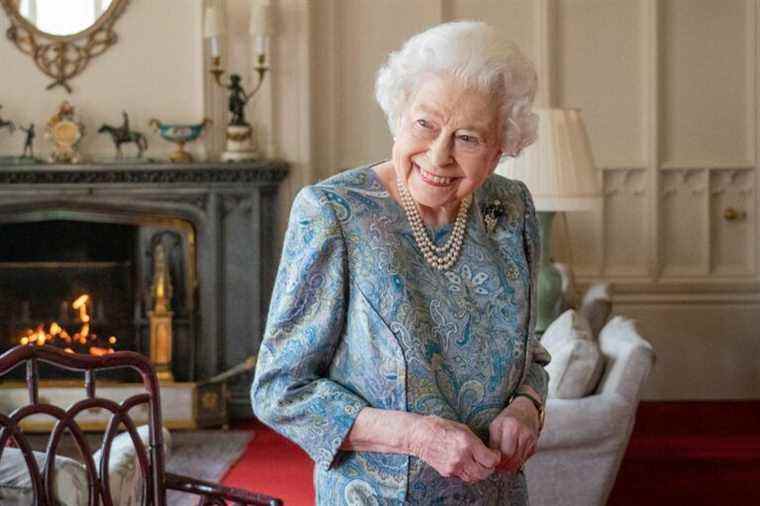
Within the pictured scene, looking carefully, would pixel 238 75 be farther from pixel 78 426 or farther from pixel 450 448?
pixel 450 448

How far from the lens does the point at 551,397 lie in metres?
3.99

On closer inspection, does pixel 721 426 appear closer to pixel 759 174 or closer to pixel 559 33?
pixel 759 174

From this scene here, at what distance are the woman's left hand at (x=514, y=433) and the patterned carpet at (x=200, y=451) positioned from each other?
129 inches

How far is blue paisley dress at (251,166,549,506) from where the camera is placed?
5.77ft

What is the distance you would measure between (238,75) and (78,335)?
1.48 metres

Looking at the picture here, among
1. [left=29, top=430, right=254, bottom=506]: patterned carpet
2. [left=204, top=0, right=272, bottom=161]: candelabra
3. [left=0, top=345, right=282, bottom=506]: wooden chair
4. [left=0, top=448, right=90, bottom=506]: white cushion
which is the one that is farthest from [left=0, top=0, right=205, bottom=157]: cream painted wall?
[left=0, top=345, right=282, bottom=506]: wooden chair

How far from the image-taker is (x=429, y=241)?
183cm

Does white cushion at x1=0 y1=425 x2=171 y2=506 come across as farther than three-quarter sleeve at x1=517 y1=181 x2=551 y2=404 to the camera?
Yes

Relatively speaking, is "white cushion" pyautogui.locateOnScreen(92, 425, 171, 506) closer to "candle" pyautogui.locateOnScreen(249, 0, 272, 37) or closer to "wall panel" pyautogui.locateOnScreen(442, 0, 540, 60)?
"candle" pyautogui.locateOnScreen(249, 0, 272, 37)

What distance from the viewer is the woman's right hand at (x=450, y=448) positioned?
67.4 inches

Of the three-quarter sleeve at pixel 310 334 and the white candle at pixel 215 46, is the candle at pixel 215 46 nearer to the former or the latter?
the white candle at pixel 215 46

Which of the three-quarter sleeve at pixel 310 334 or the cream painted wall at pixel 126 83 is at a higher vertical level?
the cream painted wall at pixel 126 83

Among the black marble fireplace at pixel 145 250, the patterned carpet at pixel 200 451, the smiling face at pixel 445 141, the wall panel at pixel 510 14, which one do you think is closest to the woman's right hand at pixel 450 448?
the smiling face at pixel 445 141

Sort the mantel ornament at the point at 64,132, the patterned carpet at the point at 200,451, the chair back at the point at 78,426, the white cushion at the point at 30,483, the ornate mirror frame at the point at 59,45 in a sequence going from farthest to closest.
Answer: the ornate mirror frame at the point at 59,45 < the mantel ornament at the point at 64,132 < the patterned carpet at the point at 200,451 < the white cushion at the point at 30,483 < the chair back at the point at 78,426
